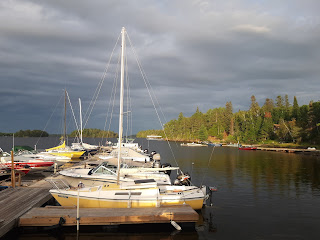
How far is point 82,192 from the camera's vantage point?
1695cm

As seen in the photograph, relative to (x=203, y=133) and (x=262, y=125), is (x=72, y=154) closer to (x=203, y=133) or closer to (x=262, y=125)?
(x=262, y=125)

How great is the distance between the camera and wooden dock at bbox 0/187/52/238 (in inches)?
539

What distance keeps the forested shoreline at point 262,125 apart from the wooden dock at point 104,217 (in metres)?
68.9

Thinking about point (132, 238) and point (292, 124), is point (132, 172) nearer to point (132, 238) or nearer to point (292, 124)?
point (132, 238)

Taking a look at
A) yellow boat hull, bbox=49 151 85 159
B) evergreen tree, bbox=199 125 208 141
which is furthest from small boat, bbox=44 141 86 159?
evergreen tree, bbox=199 125 208 141

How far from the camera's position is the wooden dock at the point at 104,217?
47.4ft

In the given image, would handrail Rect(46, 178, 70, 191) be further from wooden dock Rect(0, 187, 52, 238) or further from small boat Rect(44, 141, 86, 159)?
small boat Rect(44, 141, 86, 159)

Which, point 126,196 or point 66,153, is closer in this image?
point 126,196

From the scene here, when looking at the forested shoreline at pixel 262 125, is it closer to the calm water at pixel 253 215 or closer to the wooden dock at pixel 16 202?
the calm water at pixel 253 215

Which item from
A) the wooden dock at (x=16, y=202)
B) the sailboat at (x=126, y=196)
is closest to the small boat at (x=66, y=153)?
the wooden dock at (x=16, y=202)

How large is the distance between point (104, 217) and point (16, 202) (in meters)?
6.39

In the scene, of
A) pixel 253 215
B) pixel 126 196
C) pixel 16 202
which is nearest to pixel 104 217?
pixel 126 196

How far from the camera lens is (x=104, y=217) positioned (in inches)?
577

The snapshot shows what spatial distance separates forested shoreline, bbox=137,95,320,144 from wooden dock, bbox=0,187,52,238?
215 feet
